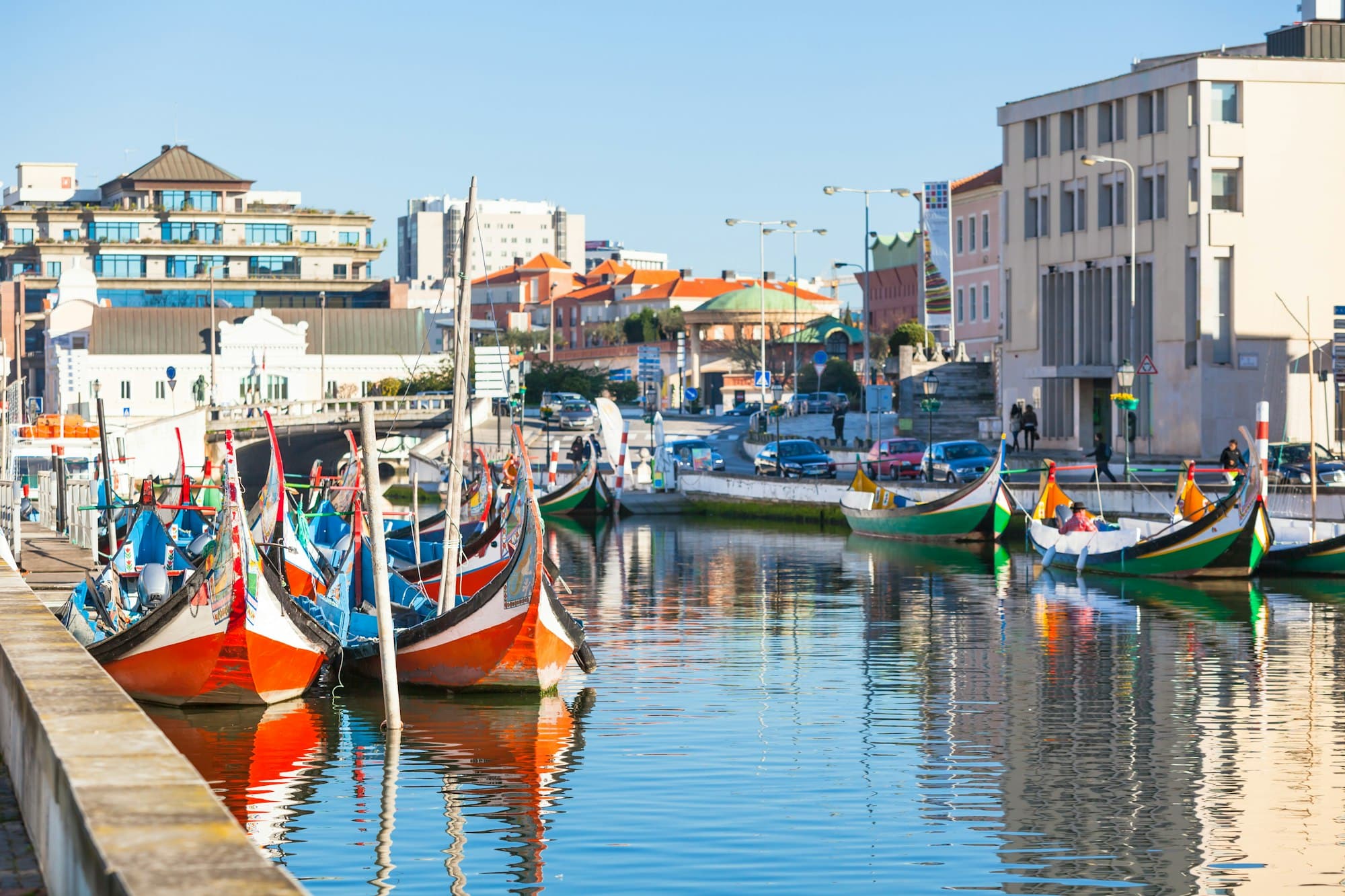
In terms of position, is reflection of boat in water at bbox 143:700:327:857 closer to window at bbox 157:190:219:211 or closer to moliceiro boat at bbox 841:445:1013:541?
moliceiro boat at bbox 841:445:1013:541

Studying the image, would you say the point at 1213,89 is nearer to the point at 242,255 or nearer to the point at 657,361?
the point at 657,361

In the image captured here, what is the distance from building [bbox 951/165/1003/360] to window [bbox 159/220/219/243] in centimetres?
6245

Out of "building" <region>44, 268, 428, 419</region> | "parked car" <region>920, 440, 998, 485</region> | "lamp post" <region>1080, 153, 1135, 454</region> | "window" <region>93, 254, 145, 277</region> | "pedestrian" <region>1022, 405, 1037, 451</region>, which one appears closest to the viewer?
"lamp post" <region>1080, 153, 1135, 454</region>

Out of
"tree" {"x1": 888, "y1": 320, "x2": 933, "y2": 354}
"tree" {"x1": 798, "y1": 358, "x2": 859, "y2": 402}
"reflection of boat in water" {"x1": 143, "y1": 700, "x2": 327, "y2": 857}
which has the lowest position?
"reflection of boat in water" {"x1": 143, "y1": 700, "x2": 327, "y2": 857}

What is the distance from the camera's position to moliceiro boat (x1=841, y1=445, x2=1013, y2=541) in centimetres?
5091

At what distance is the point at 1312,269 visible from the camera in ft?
215

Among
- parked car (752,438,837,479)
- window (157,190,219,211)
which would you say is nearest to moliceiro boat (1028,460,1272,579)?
parked car (752,438,837,479)

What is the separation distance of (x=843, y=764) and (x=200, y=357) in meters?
98.8

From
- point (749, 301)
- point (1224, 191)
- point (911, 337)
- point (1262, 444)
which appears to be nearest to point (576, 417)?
point (911, 337)

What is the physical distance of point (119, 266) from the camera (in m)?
138

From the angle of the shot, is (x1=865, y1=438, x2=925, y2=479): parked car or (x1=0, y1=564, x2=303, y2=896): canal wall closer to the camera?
(x1=0, y1=564, x2=303, y2=896): canal wall

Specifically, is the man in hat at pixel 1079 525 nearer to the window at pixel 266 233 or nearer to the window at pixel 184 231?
the window at pixel 266 233

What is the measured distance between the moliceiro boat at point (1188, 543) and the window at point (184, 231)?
107283mm

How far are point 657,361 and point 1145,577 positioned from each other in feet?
146
